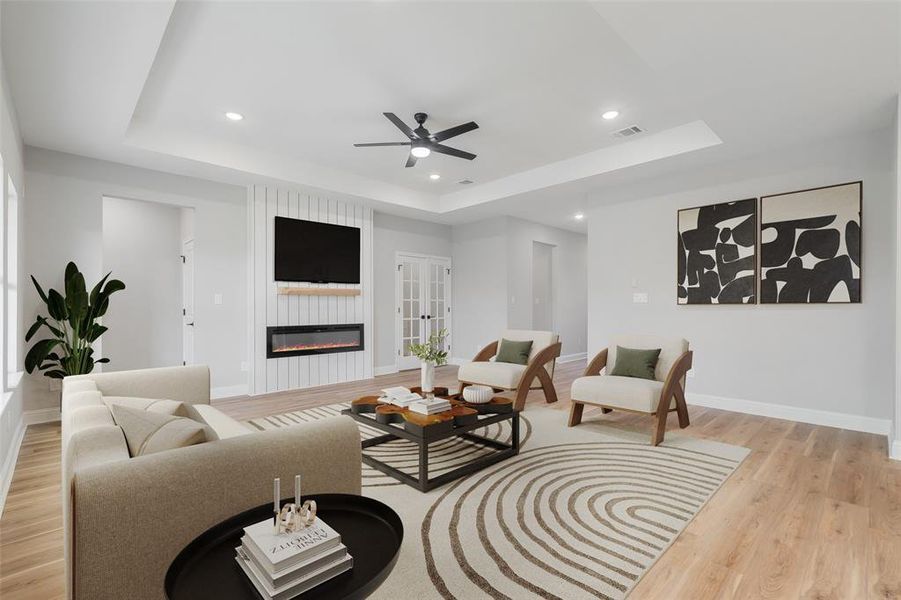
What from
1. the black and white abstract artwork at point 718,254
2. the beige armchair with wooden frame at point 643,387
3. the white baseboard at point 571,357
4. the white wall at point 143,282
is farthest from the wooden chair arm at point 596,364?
the white wall at point 143,282

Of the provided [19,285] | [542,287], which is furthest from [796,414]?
[19,285]

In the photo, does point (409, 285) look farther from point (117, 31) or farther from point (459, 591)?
point (459, 591)

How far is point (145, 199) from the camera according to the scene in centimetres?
481

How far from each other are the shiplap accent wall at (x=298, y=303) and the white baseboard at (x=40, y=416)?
181 cm

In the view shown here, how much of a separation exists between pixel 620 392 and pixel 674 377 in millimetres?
441

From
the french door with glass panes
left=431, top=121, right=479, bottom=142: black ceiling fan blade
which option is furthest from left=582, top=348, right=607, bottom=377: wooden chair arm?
the french door with glass panes

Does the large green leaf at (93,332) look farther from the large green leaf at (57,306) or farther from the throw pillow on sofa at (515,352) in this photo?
the throw pillow on sofa at (515,352)

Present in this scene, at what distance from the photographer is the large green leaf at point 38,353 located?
3.94 meters

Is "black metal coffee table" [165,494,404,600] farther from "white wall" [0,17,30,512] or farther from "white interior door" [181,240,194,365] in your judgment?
"white interior door" [181,240,194,365]

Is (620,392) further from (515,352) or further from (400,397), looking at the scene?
(400,397)

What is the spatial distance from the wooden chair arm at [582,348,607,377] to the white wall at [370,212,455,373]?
373 cm

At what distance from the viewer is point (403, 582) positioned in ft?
5.70

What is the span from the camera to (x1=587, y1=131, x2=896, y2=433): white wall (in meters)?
3.78

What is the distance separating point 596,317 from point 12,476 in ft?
18.3
